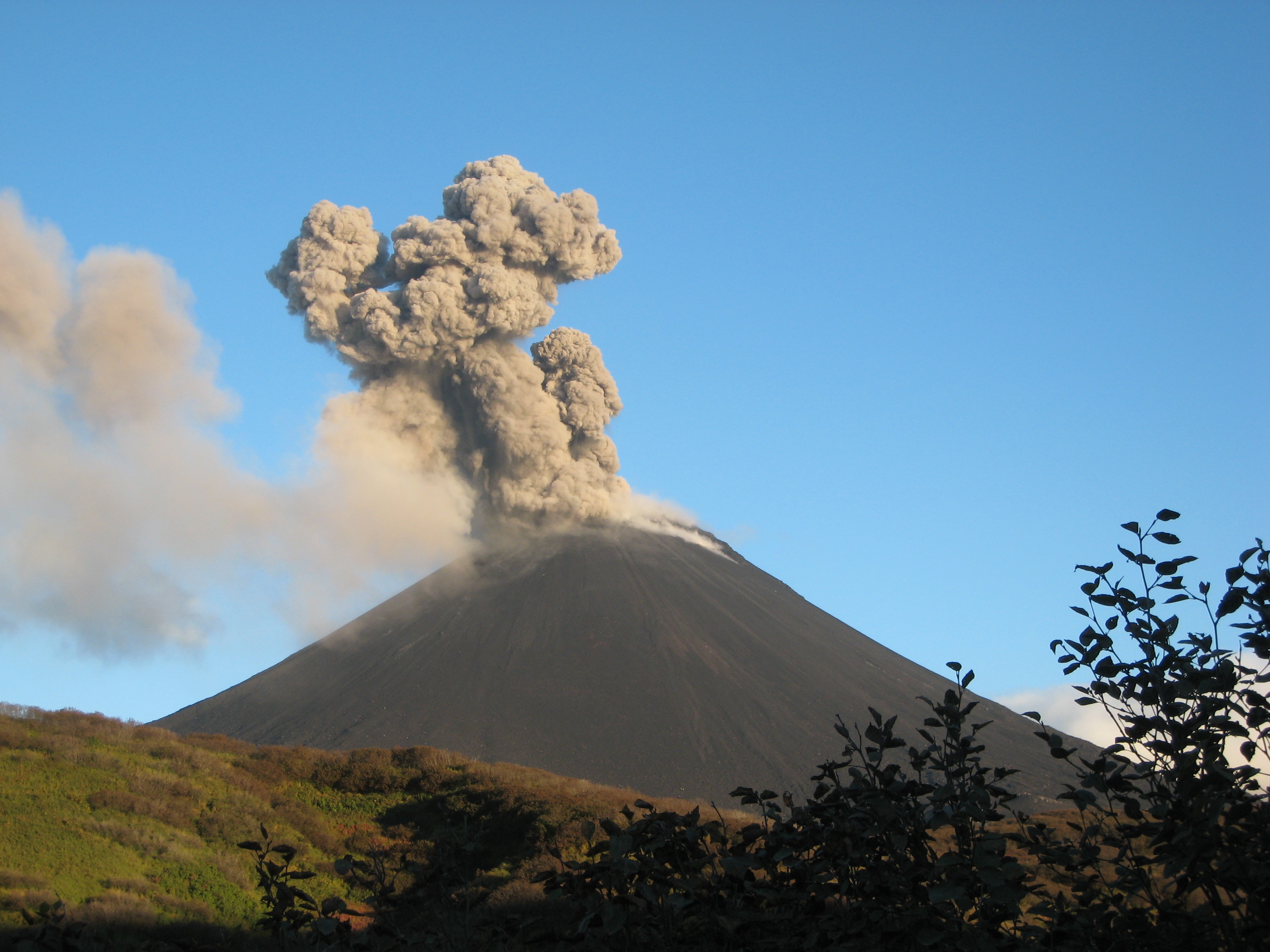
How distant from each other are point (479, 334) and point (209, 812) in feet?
158

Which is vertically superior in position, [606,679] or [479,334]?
[479,334]

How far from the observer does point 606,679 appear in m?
57.2

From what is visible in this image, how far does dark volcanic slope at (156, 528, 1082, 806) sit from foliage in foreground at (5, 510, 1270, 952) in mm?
37095

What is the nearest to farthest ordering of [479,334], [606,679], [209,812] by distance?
[209,812], [606,679], [479,334]

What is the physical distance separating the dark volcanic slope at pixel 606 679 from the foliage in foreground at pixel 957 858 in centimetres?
3709

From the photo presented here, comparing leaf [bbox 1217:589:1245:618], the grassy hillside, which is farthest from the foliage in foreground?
the grassy hillside

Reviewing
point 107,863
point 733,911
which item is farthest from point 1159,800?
point 107,863

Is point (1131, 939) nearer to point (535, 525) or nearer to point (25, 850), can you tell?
point (25, 850)

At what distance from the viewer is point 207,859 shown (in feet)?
54.5

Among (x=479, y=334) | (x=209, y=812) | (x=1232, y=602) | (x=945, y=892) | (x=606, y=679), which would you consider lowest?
(x=209, y=812)

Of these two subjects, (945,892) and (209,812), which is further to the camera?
(209,812)

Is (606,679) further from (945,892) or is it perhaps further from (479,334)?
(945,892)

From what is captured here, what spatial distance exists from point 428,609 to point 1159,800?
6734 cm

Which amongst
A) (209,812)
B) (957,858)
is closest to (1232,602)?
(957,858)
